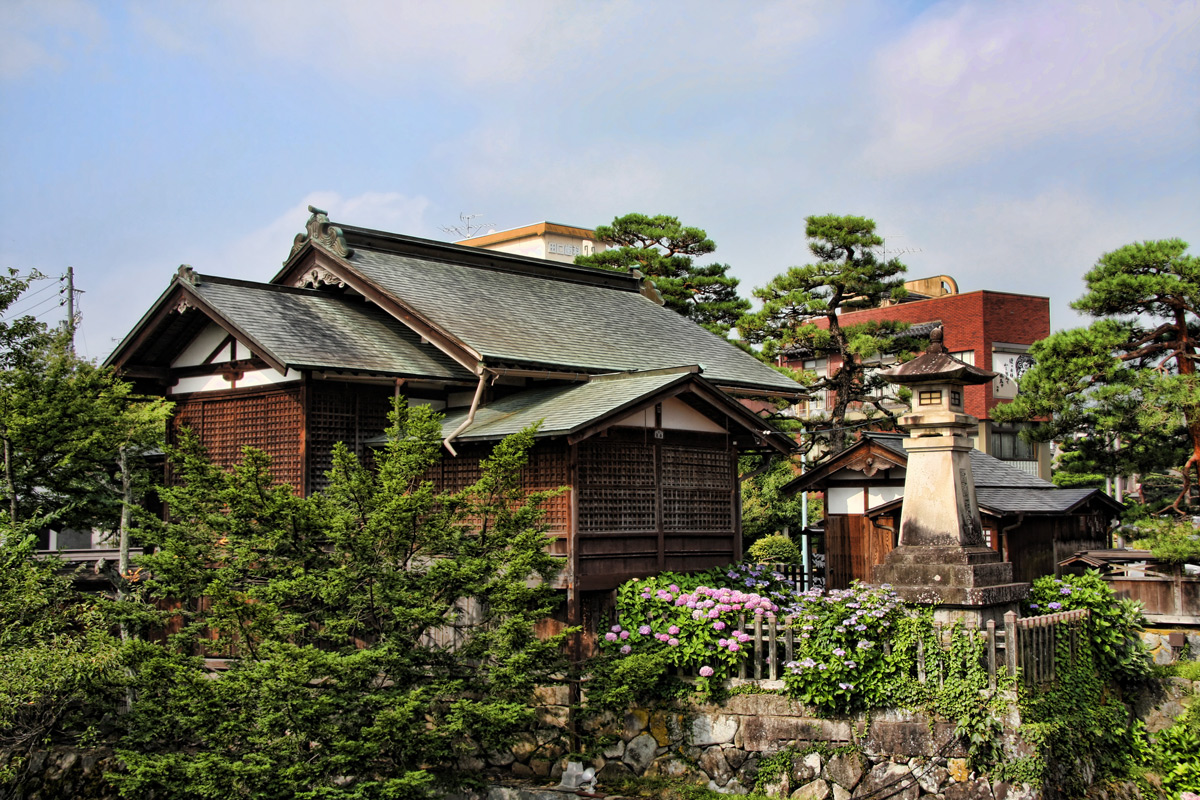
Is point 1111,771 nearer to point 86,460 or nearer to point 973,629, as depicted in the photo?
point 973,629

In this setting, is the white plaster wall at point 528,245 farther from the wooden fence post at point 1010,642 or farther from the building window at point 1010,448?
the wooden fence post at point 1010,642

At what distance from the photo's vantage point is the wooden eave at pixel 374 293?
19391 millimetres

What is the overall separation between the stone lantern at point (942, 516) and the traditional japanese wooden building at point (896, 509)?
200 inches

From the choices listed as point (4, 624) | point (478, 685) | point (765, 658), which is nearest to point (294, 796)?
point (478, 685)

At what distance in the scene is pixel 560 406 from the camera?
59.3 ft

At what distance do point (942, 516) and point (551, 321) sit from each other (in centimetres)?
1035

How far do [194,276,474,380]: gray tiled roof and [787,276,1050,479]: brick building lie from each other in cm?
2727

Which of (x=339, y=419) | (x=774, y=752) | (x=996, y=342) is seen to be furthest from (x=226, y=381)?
(x=996, y=342)

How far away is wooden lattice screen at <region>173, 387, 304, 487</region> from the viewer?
1878 centimetres

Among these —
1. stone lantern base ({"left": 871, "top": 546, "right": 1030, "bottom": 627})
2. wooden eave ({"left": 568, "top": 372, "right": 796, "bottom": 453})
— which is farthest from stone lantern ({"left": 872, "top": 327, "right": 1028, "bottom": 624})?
wooden eave ({"left": 568, "top": 372, "right": 796, "bottom": 453})

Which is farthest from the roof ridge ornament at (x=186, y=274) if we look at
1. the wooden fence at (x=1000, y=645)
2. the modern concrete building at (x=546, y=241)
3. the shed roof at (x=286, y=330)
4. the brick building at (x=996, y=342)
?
the modern concrete building at (x=546, y=241)

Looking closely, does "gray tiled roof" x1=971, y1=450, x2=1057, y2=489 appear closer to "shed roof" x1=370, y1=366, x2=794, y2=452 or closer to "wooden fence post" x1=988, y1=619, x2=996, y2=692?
"shed roof" x1=370, y1=366, x2=794, y2=452

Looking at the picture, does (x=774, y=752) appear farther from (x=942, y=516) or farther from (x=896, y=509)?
(x=896, y=509)

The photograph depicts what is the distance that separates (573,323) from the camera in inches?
928
